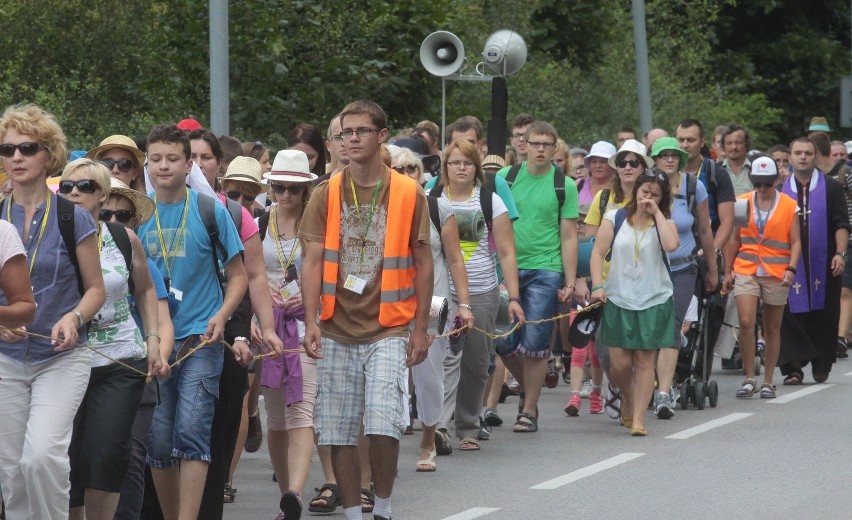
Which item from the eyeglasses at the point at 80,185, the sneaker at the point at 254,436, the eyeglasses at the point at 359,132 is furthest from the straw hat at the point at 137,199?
the sneaker at the point at 254,436

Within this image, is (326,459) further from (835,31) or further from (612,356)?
(835,31)

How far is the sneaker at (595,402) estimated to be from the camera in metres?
13.3

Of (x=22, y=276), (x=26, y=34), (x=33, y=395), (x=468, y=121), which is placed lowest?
(x=33, y=395)

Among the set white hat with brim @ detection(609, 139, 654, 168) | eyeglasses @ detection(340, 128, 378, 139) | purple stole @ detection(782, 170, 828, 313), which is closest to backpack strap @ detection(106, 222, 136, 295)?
eyeglasses @ detection(340, 128, 378, 139)

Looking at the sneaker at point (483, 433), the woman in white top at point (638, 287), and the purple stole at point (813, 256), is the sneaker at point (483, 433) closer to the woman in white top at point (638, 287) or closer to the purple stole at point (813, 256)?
the woman in white top at point (638, 287)

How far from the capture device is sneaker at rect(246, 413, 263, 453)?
10984 mm

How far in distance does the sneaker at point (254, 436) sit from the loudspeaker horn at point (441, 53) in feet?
21.0

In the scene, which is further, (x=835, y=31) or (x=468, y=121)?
(x=835, y=31)

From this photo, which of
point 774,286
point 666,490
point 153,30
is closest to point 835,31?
point 153,30

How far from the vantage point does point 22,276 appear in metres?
6.34

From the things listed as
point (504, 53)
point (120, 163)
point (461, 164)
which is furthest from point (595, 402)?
point (120, 163)

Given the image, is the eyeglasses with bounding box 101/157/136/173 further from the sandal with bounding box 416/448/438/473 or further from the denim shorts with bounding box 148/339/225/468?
the sandal with bounding box 416/448/438/473

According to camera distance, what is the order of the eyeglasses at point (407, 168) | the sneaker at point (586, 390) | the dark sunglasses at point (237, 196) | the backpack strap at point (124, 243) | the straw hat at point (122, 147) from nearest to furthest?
the backpack strap at point (124, 243) → the straw hat at point (122, 147) → the dark sunglasses at point (237, 196) → the eyeglasses at point (407, 168) → the sneaker at point (586, 390)

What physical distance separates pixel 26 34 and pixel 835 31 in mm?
29610
